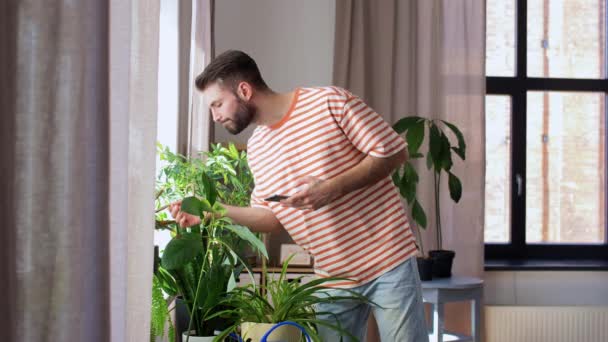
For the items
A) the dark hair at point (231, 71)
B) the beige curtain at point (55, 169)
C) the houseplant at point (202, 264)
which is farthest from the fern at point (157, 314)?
the beige curtain at point (55, 169)

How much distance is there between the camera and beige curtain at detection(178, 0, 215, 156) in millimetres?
2584

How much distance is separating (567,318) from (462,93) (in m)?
1.44

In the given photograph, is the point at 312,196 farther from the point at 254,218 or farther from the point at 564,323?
the point at 564,323

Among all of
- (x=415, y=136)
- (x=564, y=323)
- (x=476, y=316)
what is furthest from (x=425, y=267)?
(x=564, y=323)

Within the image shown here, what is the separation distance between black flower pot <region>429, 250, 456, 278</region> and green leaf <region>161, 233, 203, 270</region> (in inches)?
92.4

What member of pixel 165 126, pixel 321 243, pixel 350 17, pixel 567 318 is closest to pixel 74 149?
pixel 321 243

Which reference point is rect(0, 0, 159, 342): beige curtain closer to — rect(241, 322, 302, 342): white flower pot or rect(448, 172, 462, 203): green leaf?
rect(241, 322, 302, 342): white flower pot

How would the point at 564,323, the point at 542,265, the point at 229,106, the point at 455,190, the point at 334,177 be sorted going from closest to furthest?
the point at 334,177, the point at 229,106, the point at 455,190, the point at 564,323, the point at 542,265

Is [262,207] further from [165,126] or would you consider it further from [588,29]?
[588,29]

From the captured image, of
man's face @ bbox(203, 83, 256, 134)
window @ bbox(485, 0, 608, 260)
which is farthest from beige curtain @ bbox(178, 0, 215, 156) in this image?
window @ bbox(485, 0, 608, 260)

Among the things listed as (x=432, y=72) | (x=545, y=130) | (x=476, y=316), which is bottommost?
(x=476, y=316)

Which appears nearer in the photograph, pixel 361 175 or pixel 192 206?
pixel 192 206

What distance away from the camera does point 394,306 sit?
5.97ft

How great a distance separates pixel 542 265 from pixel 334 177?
9.83 feet
